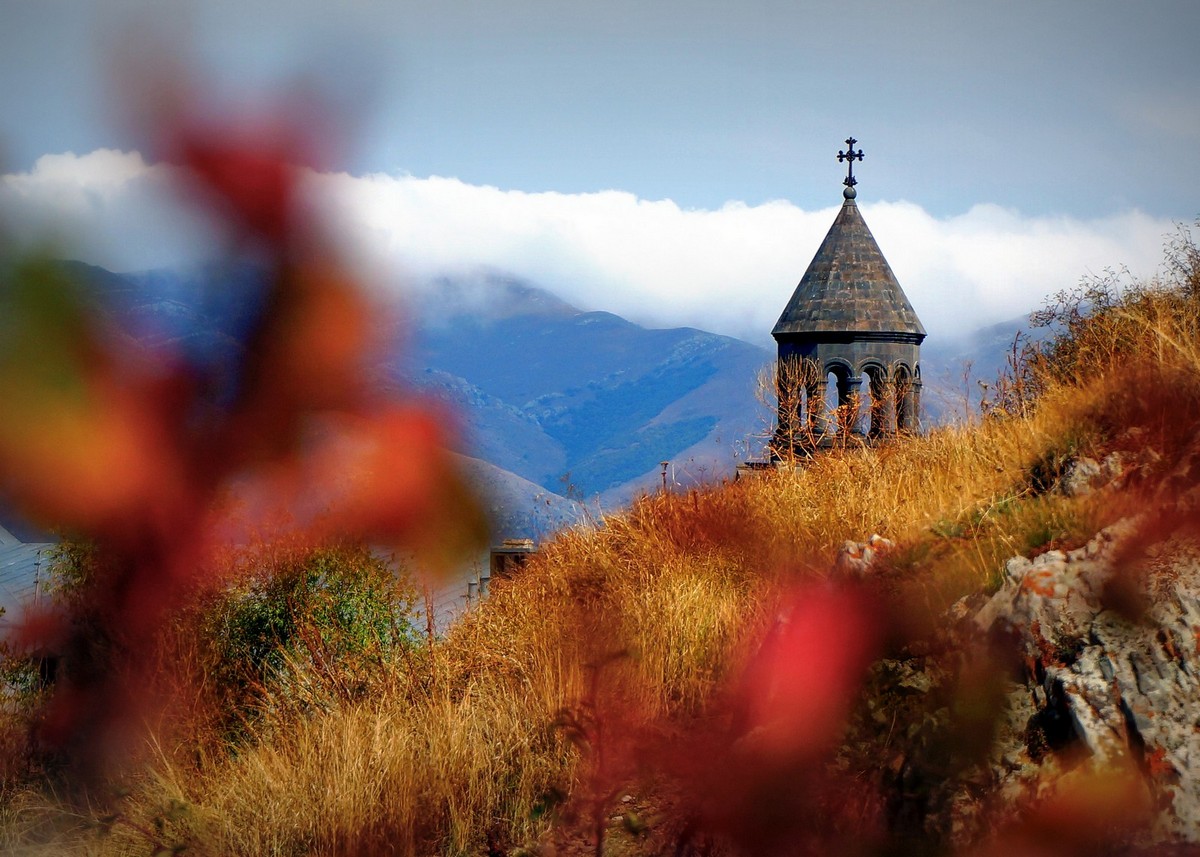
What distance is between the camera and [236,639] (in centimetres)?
859

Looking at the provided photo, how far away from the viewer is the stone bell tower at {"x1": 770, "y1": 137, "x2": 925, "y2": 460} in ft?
61.7

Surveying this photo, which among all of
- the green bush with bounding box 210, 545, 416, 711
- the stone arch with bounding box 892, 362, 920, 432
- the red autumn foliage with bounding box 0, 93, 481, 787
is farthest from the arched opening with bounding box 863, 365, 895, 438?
the red autumn foliage with bounding box 0, 93, 481, 787

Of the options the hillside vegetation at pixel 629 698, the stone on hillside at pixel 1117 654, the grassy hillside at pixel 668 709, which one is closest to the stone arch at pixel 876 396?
the hillside vegetation at pixel 629 698

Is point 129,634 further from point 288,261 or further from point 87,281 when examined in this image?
point 288,261

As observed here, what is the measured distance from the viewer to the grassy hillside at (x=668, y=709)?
5.43m

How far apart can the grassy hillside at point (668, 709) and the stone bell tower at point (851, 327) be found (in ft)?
32.1

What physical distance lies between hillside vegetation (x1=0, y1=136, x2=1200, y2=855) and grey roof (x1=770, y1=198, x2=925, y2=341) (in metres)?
→ 10.3

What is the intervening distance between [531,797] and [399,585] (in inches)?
105

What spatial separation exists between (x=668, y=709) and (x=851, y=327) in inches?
520

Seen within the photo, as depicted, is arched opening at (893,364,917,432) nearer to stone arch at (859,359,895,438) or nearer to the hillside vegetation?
stone arch at (859,359,895,438)

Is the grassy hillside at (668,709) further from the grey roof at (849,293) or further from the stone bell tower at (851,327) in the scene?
the grey roof at (849,293)

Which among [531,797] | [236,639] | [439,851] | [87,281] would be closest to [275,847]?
[439,851]

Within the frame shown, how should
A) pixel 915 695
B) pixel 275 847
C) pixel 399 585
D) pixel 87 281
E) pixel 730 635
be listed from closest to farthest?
pixel 87 281 < pixel 915 695 < pixel 275 847 < pixel 730 635 < pixel 399 585

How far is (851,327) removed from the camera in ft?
63.4
